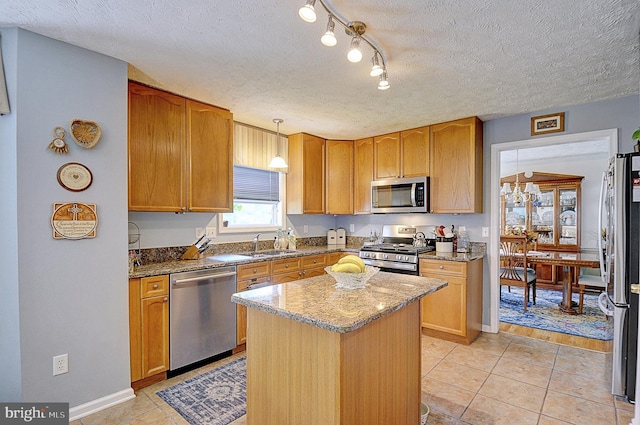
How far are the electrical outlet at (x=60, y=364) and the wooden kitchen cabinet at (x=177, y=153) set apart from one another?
1.08 metres

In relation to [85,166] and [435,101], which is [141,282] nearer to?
[85,166]

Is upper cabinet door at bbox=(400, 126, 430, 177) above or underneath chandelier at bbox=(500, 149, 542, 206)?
above

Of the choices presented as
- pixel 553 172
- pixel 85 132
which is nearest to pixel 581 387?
pixel 85 132

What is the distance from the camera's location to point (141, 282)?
243 cm

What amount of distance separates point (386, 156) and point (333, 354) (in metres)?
3.23

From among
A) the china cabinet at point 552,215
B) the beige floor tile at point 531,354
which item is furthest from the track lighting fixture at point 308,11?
the china cabinet at point 552,215

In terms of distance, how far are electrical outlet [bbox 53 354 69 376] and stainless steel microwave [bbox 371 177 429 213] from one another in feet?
11.0

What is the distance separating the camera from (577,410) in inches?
86.7

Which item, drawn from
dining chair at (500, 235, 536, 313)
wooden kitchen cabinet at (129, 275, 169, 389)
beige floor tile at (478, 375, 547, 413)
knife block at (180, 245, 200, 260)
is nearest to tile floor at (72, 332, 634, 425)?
beige floor tile at (478, 375, 547, 413)

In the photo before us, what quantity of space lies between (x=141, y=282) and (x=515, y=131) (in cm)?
387

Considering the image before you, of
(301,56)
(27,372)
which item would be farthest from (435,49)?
(27,372)

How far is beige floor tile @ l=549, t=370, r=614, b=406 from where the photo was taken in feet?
7.72

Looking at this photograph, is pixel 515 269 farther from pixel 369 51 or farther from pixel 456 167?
pixel 369 51

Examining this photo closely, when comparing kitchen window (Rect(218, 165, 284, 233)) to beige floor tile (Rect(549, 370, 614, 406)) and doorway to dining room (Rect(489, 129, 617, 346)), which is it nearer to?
doorway to dining room (Rect(489, 129, 617, 346))
